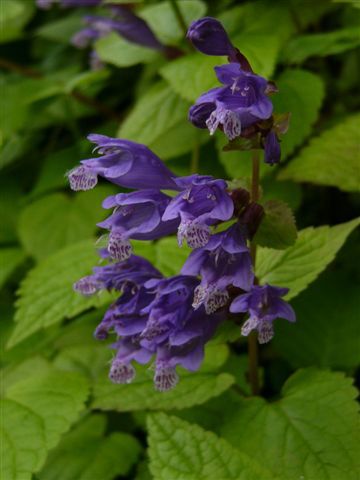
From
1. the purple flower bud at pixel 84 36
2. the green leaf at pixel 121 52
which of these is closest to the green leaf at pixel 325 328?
the green leaf at pixel 121 52

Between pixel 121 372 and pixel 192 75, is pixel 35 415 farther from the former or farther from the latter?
pixel 192 75

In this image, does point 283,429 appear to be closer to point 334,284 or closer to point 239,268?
point 239,268

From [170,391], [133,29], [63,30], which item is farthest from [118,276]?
[63,30]

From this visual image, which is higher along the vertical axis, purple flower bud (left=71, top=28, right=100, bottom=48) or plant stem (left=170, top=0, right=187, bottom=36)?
plant stem (left=170, top=0, right=187, bottom=36)

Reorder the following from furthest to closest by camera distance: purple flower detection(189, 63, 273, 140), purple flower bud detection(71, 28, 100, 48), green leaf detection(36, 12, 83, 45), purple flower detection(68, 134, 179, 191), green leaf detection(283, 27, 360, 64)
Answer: green leaf detection(36, 12, 83, 45) → purple flower bud detection(71, 28, 100, 48) → green leaf detection(283, 27, 360, 64) → purple flower detection(68, 134, 179, 191) → purple flower detection(189, 63, 273, 140)

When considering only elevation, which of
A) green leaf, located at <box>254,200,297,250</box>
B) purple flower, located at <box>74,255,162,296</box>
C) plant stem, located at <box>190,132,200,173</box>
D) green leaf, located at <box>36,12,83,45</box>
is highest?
green leaf, located at <box>254,200,297,250</box>

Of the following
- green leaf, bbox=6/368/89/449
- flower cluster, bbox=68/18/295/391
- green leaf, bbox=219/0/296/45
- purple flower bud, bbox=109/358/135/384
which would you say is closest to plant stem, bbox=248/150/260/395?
flower cluster, bbox=68/18/295/391

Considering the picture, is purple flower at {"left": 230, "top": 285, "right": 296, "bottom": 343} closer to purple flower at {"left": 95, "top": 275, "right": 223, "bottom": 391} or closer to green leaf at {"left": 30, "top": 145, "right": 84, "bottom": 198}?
purple flower at {"left": 95, "top": 275, "right": 223, "bottom": 391}

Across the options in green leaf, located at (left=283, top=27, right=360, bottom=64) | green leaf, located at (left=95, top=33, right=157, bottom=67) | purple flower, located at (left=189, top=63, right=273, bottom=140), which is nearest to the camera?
purple flower, located at (left=189, top=63, right=273, bottom=140)
